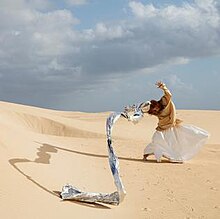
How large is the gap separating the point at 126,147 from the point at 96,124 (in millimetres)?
7011

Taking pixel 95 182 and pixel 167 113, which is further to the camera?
pixel 167 113

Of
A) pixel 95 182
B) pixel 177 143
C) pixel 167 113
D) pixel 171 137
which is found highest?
pixel 167 113

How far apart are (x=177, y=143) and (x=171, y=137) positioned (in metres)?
0.20

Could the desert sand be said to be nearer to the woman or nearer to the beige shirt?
the woman

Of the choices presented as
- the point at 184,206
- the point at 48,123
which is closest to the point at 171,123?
the point at 184,206

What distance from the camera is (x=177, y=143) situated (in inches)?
424

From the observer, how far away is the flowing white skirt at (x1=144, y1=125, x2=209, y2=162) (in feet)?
35.1

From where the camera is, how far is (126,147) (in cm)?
1343

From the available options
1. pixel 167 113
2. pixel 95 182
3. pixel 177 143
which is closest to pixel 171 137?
pixel 177 143

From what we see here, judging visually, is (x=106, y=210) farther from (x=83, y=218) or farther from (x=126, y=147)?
(x=126, y=147)

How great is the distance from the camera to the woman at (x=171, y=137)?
10719 mm

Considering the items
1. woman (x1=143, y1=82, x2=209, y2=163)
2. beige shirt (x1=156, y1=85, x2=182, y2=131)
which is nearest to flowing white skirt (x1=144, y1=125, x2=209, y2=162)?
woman (x1=143, y1=82, x2=209, y2=163)

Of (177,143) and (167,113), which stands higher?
(167,113)

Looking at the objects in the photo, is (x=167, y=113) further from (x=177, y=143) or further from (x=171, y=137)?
(x=177, y=143)
